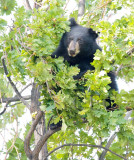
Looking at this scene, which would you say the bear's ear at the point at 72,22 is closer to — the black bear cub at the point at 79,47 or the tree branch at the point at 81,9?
the black bear cub at the point at 79,47

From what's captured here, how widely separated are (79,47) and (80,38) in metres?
0.21

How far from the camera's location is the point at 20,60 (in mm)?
3416

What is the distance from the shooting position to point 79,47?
5.40m

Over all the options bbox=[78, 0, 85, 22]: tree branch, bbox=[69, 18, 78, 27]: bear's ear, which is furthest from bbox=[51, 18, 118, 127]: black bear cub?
bbox=[78, 0, 85, 22]: tree branch

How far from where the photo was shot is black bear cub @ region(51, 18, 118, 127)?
5.24 m

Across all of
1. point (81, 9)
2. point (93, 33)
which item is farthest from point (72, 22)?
point (93, 33)

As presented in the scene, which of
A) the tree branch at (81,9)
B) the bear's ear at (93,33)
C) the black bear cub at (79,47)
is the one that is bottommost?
the black bear cub at (79,47)

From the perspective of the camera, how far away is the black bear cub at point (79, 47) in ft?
17.2

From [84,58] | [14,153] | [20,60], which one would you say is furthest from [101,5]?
[14,153]

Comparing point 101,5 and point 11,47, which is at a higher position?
point 101,5

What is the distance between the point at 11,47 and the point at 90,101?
1384 millimetres

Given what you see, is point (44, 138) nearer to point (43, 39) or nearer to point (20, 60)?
point (20, 60)

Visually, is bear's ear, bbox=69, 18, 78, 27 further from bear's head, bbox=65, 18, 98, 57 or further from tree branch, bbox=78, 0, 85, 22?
tree branch, bbox=78, 0, 85, 22

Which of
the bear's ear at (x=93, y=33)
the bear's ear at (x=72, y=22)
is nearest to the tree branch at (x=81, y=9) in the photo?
the bear's ear at (x=72, y=22)
